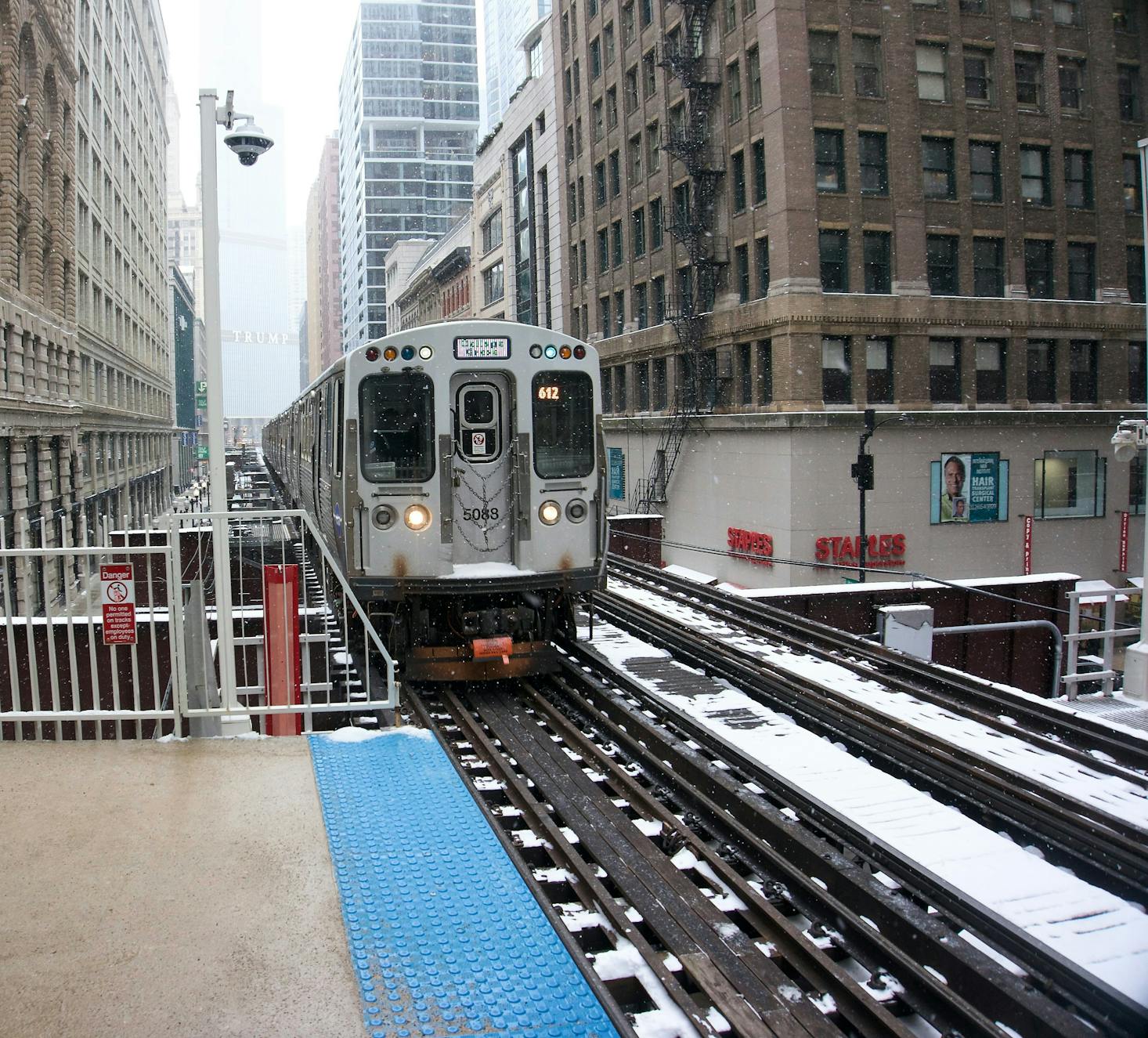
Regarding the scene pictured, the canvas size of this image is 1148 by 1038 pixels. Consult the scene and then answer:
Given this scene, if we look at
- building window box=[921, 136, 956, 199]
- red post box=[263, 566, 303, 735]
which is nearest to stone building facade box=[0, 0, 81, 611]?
red post box=[263, 566, 303, 735]

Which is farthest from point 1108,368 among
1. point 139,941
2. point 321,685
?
point 139,941

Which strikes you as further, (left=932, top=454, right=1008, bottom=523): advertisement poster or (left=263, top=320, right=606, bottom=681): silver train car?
(left=932, top=454, right=1008, bottom=523): advertisement poster

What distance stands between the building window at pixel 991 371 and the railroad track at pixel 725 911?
24.2 m

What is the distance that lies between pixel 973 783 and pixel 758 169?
80.9ft

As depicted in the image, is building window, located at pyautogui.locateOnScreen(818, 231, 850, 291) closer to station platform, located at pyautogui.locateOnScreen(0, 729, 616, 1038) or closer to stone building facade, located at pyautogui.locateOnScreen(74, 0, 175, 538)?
stone building facade, located at pyautogui.locateOnScreen(74, 0, 175, 538)

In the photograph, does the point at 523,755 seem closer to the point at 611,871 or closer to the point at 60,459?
the point at 611,871

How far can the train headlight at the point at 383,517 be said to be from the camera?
9.89 metres

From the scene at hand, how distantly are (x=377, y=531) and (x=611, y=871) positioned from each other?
16.7 feet

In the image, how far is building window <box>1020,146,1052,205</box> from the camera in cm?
2941

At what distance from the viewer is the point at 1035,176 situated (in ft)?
96.9

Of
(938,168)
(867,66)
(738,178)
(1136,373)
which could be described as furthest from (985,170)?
(1136,373)

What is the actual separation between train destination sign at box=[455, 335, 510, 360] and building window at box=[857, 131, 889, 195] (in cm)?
2082

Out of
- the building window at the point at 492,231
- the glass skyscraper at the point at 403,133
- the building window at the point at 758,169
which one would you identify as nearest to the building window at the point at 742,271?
the building window at the point at 758,169

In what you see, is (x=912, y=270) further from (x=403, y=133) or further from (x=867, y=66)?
(x=403, y=133)
